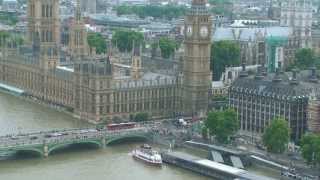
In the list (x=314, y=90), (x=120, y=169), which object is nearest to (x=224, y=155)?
(x=120, y=169)

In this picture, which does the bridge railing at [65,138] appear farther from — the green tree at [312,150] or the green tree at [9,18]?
the green tree at [9,18]

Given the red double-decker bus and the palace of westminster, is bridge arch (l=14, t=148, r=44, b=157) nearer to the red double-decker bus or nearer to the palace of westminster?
the red double-decker bus

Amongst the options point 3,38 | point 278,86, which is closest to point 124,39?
point 3,38

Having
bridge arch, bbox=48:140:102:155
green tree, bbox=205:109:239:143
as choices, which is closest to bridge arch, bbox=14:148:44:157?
bridge arch, bbox=48:140:102:155

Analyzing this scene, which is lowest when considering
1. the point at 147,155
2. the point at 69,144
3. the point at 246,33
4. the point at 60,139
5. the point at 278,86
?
the point at 147,155

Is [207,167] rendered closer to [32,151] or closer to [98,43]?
[32,151]

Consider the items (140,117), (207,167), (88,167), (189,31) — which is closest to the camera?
(207,167)

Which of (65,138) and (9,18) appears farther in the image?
(9,18)

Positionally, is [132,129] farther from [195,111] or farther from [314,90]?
[314,90]
